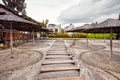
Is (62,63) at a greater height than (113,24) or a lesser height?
lesser

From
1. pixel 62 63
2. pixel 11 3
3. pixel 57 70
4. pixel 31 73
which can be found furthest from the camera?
pixel 11 3

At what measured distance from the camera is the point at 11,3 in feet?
91.0

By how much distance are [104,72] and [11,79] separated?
4.00 meters

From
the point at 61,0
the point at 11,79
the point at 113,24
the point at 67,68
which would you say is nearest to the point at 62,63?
the point at 67,68

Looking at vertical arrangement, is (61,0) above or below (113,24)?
above

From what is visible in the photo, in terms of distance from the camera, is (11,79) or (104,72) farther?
(104,72)

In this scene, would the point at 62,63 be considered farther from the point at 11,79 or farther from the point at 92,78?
the point at 11,79

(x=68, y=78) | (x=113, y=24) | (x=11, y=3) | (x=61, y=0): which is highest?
(x=11, y=3)

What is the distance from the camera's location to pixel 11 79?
4.54 metres

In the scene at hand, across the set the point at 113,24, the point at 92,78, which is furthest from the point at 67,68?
the point at 113,24

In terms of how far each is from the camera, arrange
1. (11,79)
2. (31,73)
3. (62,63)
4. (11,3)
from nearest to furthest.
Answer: (11,79), (31,73), (62,63), (11,3)

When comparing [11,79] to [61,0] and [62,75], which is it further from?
[61,0]

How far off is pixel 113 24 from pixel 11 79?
6011 mm

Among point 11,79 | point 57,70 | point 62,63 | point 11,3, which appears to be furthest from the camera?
point 11,3
